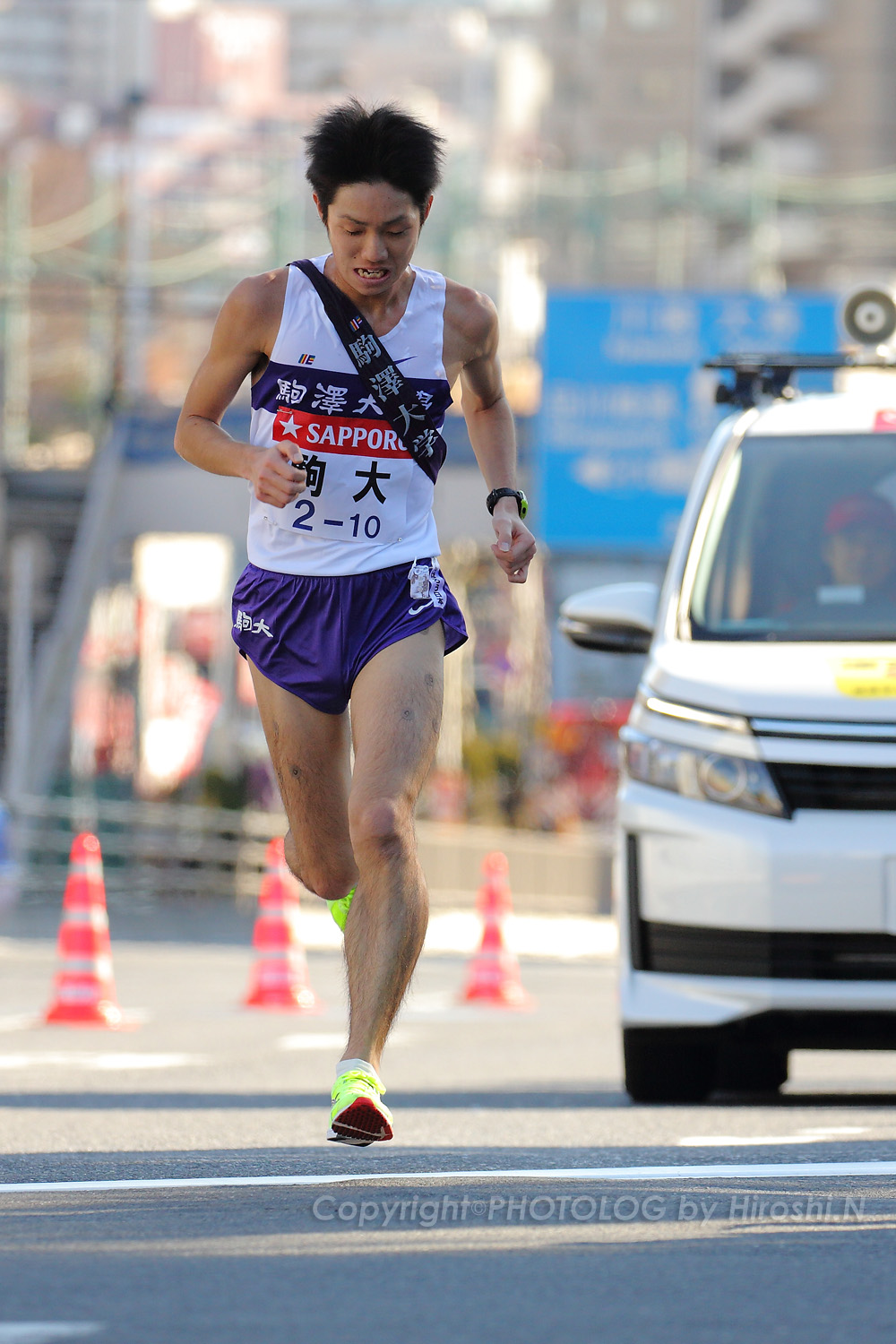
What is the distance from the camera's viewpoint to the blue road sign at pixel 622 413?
95.2 feet

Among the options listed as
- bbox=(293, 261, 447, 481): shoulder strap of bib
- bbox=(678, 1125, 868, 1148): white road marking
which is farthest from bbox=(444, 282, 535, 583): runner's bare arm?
bbox=(678, 1125, 868, 1148): white road marking

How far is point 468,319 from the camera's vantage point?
581 centimetres

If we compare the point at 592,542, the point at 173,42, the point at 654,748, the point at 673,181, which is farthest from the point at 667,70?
the point at 654,748

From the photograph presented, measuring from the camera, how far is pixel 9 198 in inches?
1359

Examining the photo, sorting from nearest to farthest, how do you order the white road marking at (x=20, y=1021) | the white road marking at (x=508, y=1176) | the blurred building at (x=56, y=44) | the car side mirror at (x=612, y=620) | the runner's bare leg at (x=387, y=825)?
the white road marking at (x=508, y=1176), the runner's bare leg at (x=387, y=825), the car side mirror at (x=612, y=620), the white road marking at (x=20, y=1021), the blurred building at (x=56, y=44)

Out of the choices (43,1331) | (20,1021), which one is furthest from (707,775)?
(20,1021)

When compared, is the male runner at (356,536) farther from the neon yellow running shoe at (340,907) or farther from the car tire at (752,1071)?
the car tire at (752,1071)

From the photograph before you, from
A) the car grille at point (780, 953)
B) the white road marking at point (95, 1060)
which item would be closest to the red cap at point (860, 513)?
→ the car grille at point (780, 953)

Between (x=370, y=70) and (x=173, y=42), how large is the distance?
14647mm

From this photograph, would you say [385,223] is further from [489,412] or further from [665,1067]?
[665,1067]

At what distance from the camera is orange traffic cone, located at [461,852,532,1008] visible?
50.2ft

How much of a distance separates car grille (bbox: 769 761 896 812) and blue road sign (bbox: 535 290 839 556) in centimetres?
2226

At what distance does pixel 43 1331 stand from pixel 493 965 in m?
12.0

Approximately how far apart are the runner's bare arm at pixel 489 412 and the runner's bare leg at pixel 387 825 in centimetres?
29
